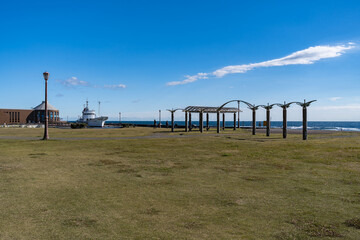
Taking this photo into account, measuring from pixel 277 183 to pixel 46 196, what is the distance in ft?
24.2

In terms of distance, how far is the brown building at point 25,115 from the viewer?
299 feet

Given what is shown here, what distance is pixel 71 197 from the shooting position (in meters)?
6.84

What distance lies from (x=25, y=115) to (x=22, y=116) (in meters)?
1.26

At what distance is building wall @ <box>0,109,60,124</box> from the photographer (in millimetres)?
91000

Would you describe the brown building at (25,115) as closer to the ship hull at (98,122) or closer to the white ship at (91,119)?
the white ship at (91,119)

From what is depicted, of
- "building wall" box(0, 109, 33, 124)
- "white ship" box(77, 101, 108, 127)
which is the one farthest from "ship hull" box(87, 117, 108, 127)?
"building wall" box(0, 109, 33, 124)

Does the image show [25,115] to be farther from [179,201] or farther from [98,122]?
[179,201]

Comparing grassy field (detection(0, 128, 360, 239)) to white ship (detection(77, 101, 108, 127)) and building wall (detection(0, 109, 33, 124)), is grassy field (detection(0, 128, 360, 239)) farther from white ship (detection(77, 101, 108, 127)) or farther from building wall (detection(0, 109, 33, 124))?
building wall (detection(0, 109, 33, 124))

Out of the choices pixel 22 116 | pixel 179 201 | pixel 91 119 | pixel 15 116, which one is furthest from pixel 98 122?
pixel 179 201

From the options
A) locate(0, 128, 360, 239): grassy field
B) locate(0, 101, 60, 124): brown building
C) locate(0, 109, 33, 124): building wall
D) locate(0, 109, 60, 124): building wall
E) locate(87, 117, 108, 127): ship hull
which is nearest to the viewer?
locate(0, 128, 360, 239): grassy field

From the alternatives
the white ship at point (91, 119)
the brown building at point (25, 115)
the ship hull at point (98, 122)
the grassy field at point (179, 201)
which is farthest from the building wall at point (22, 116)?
the grassy field at point (179, 201)

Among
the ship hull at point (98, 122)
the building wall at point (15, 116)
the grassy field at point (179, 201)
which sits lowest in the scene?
the grassy field at point (179, 201)

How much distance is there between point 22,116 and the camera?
96562 mm

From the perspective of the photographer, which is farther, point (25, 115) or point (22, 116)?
point (25, 115)
